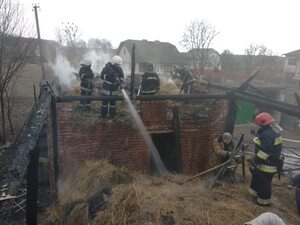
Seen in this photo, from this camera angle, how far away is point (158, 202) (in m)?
4.61

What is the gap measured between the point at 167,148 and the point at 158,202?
3.50m

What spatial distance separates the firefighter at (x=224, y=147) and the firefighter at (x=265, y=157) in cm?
89

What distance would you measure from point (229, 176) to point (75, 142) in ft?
11.4

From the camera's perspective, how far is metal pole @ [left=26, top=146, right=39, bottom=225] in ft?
12.6

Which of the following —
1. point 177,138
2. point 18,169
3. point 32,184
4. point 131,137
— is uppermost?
Answer: point 18,169

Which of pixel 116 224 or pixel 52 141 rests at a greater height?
pixel 52 141

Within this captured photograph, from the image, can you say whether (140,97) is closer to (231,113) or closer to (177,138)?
(177,138)

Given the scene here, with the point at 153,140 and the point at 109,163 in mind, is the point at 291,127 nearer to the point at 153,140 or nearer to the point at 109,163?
the point at 153,140

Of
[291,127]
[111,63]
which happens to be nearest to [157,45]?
[291,127]

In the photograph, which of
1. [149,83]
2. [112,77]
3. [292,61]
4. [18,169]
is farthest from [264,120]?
[292,61]

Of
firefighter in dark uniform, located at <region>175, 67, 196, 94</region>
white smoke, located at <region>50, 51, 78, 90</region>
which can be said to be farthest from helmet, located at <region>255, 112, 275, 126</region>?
white smoke, located at <region>50, 51, 78, 90</region>

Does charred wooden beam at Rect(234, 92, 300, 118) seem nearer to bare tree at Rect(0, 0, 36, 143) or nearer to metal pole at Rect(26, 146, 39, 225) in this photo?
metal pole at Rect(26, 146, 39, 225)

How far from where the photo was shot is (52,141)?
6.40 m

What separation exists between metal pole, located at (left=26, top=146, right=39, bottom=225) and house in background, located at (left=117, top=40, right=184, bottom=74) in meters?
34.7
